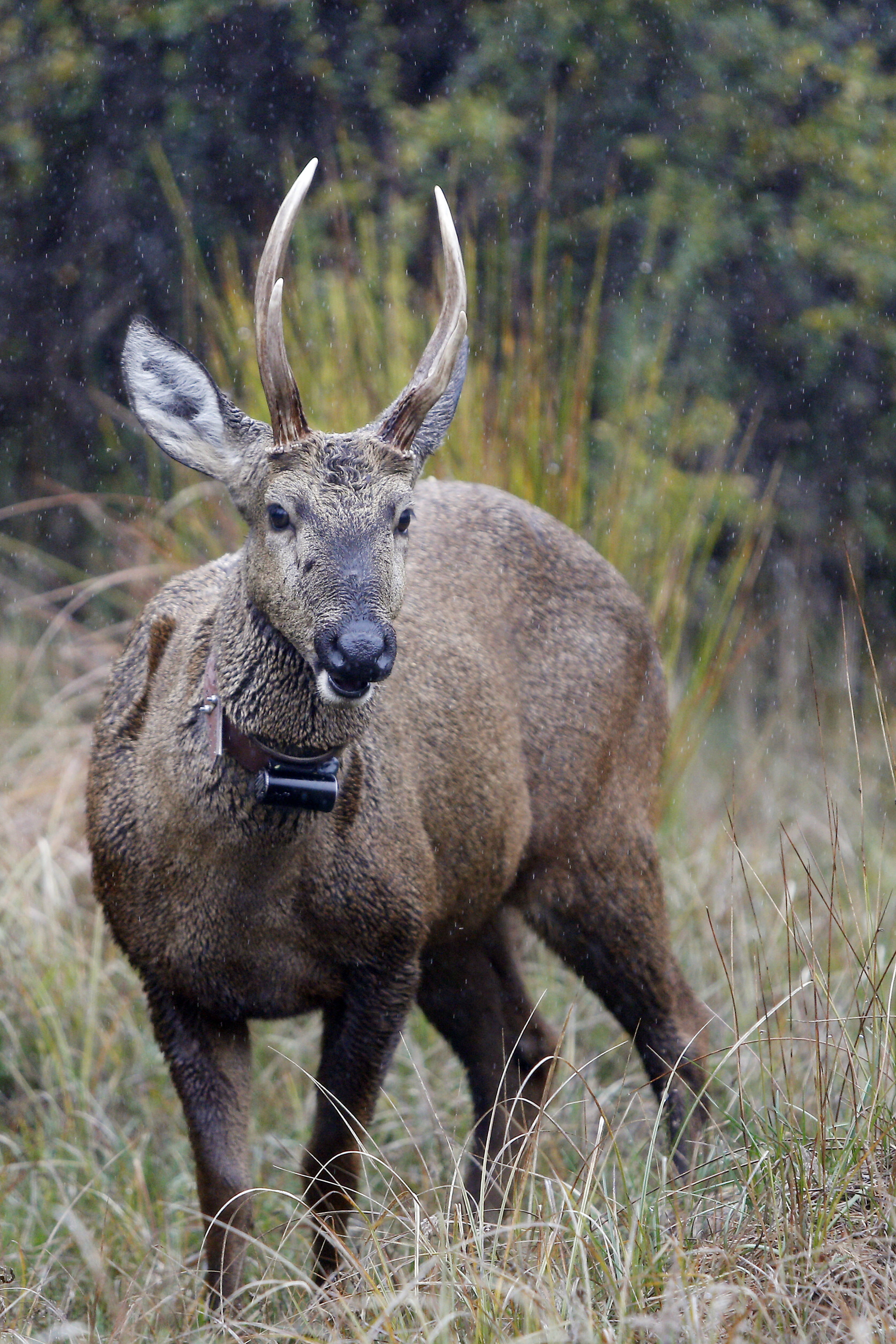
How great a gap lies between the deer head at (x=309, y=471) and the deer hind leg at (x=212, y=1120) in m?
1.12

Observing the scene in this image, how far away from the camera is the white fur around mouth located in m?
3.26

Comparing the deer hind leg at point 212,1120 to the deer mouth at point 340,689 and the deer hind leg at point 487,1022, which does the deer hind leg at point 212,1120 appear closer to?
the deer hind leg at point 487,1022

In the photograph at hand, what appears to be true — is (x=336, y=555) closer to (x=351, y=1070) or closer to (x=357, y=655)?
(x=357, y=655)

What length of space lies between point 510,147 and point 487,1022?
6.88 metres

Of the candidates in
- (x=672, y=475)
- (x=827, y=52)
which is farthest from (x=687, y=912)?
(x=827, y=52)

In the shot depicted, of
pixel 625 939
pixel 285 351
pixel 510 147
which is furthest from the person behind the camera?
pixel 510 147

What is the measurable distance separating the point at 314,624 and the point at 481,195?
24.6 ft

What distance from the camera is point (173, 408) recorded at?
380 centimetres

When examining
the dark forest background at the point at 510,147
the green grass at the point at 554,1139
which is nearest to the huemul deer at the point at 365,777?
the green grass at the point at 554,1139

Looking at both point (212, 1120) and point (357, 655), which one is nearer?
point (357, 655)

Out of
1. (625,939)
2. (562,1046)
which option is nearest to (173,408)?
(625,939)

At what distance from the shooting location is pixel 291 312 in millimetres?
6977

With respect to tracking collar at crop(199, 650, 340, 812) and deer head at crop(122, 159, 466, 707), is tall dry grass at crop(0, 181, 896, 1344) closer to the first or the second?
tracking collar at crop(199, 650, 340, 812)

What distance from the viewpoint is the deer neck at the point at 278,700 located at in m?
3.51
